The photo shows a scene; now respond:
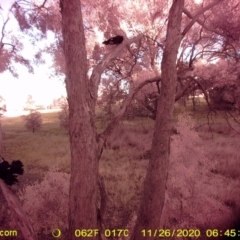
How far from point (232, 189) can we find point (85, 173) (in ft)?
23.6

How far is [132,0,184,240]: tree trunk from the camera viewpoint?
408 centimetres

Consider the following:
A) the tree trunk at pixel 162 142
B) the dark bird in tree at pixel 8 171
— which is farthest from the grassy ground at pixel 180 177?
the dark bird in tree at pixel 8 171

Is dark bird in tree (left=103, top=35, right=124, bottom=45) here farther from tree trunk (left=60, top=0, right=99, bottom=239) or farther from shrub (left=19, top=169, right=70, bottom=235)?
shrub (left=19, top=169, right=70, bottom=235)

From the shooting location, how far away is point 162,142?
13.5 ft

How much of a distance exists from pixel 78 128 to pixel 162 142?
1555mm

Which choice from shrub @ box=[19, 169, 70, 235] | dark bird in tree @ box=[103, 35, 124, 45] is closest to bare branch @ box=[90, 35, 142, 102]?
dark bird in tree @ box=[103, 35, 124, 45]

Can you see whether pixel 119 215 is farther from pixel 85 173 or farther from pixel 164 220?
pixel 85 173

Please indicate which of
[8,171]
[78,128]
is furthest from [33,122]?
[78,128]

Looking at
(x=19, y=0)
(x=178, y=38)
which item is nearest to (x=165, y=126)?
(x=178, y=38)

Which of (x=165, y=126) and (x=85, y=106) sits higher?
(x=85, y=106)

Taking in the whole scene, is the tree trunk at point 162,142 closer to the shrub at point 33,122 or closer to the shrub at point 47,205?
the shrub at point 47,205

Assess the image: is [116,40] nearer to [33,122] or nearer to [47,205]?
[47,205]

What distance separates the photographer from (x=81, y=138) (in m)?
3.29

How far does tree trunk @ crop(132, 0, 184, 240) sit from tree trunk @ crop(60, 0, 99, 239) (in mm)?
1139
